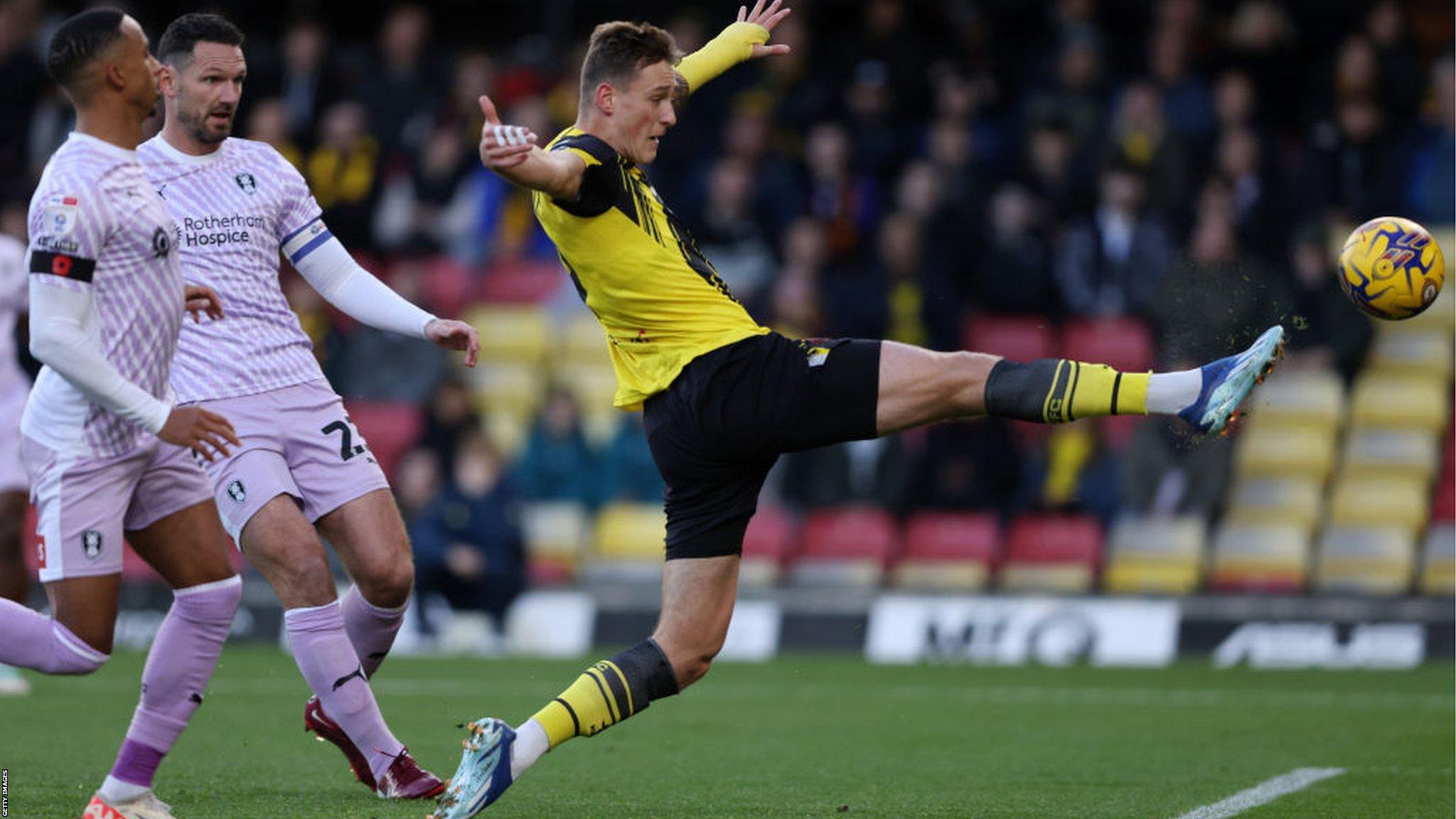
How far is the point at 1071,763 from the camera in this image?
27.0 ft

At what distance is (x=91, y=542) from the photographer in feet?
19.2

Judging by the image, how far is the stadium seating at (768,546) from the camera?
14.2 meters

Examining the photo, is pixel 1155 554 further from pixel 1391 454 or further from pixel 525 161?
pixel 525 161

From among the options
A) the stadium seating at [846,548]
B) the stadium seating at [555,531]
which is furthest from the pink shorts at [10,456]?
the stadium seating at [846,548]

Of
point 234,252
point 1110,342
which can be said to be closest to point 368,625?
point 234,252

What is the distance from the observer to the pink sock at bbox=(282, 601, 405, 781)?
681 centimetres

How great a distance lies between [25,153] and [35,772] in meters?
10.7

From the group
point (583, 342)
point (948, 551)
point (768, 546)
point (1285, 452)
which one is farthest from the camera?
point (583, 342)

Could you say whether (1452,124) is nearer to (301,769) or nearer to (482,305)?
(482,305)

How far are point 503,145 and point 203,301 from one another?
1.36 meters

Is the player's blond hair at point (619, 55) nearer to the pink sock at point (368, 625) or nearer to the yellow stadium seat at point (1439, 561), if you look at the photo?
the pink sock at point (368, 625)

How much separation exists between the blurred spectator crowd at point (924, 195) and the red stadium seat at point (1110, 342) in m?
0.03

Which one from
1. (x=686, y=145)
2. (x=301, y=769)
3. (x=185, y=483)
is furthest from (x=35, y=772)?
(x=686, y=145)

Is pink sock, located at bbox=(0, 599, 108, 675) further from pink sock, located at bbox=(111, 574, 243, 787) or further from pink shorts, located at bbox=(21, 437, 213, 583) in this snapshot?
pink sock, located at bbox=(111, 574, 243, 787)
